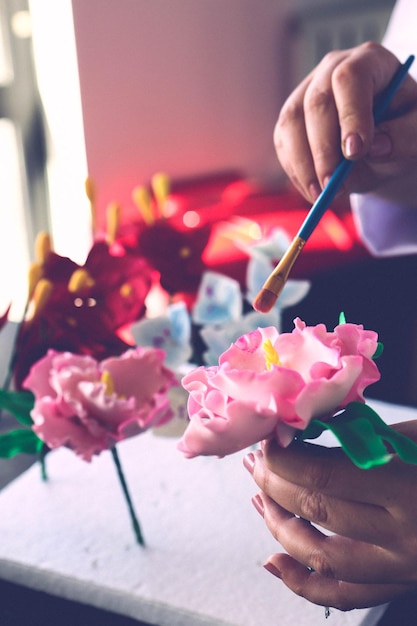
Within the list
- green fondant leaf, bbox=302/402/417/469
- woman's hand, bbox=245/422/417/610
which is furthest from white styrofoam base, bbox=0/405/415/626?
green fondant leaf, bbox=302/402/417/469

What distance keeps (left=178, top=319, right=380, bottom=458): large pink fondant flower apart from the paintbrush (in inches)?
2.1

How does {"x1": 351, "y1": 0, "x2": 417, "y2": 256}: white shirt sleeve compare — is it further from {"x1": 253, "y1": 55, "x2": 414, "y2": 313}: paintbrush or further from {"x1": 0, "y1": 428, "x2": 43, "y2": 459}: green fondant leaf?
{"x1": 0, "y1": 428, "x2": 43, "y2": 459}: green fondant leaf

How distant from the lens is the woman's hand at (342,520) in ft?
1.01

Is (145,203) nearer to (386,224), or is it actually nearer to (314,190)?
(314,190)

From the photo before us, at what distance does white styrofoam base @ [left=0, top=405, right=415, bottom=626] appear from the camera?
1.38 feet

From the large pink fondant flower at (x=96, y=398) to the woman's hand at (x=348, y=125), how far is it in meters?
0.19

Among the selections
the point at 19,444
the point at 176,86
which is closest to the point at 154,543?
the point at 19,444

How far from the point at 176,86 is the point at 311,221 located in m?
2.16

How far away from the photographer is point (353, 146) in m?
0.49

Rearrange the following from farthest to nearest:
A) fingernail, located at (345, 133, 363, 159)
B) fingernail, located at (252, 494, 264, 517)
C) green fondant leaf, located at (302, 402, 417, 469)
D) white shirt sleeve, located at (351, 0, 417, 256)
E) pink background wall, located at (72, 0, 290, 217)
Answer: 1. pink background wall, located at (72, 0, 290, 217)
2. white shirt sleeve, located at (351, 0, 417, 256)
3. fingernail, located at (345, 133, 363, 159)
4. fingernail, located at (252, 494, 264, 517)
5. green fondant leaf, located at (302, 402, 417, 469)

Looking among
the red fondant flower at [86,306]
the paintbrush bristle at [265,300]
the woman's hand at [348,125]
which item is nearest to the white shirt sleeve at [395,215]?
the woman's hand at [348,125]

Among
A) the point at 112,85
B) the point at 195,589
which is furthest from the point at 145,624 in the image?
the point at 112,85

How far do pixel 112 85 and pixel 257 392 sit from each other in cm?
205

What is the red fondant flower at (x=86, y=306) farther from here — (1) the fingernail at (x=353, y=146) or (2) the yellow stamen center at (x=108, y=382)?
(1) the fingernail at (x=353, y=146)
